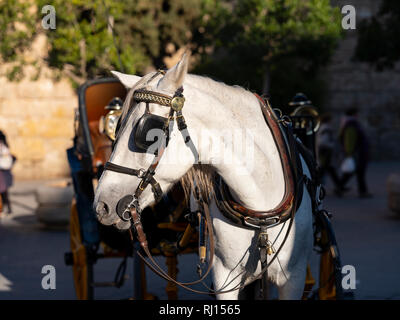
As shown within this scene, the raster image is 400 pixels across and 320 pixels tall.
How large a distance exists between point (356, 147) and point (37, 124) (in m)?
7.93

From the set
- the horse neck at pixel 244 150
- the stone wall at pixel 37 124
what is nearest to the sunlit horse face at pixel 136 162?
the horse neck at pixel 244 150

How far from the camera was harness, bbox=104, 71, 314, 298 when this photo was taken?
2.87 m

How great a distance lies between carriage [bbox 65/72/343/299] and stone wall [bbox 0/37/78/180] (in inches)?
430

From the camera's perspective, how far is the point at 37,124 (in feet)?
54.6

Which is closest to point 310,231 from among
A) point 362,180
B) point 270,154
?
point 270,154

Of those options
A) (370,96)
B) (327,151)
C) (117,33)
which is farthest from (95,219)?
(370,96)

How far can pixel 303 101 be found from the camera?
4.61 m

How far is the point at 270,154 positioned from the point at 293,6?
9.73 metres

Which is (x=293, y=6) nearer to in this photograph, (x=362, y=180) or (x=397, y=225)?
(x=362, y=180)

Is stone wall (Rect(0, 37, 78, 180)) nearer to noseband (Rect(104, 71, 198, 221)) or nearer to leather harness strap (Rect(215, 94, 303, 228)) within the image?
leather harness strap (Rect(215, 94, 303, 228))

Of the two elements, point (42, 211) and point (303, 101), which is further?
point (42, 211)

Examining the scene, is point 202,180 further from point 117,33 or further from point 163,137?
point 117,33

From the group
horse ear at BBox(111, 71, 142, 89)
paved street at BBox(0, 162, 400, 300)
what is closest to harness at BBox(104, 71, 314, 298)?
horse ear at BBox(111, 71, 142, 89)
